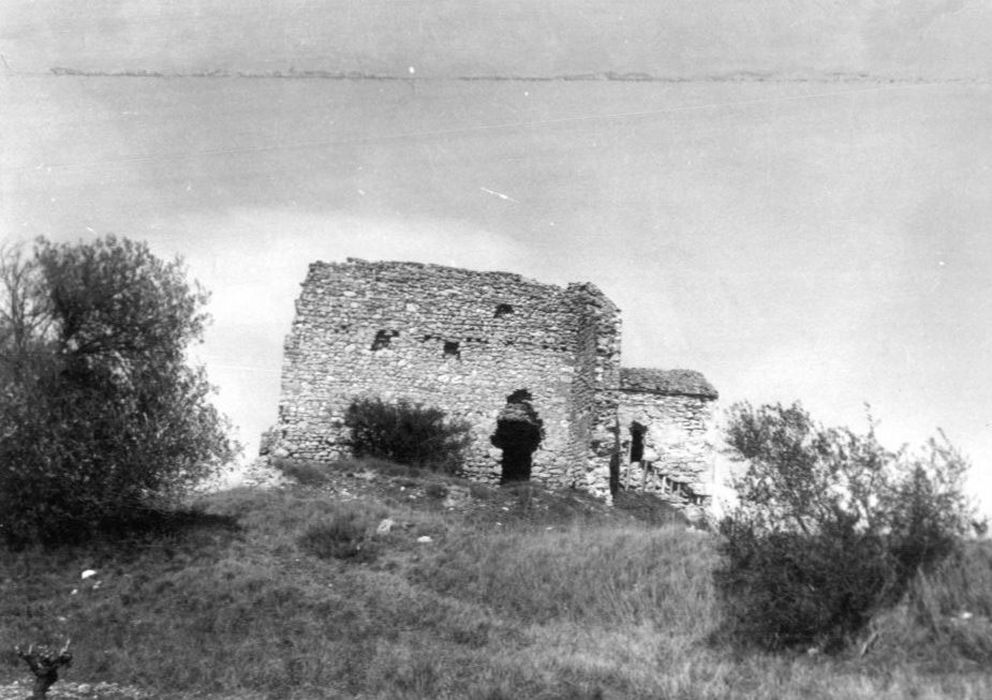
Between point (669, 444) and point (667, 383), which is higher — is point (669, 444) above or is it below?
below

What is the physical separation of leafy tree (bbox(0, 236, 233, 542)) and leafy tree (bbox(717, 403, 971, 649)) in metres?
10.7

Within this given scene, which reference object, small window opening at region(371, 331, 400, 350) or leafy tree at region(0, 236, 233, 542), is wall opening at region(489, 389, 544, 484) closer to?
small window opening at region(371, 331, 400, 350)

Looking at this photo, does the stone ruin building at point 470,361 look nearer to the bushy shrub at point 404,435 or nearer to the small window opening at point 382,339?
the small window opening at point 382,339

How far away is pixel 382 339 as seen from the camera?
75.4ft

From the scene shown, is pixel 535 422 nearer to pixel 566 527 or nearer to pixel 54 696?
pixel 566 527

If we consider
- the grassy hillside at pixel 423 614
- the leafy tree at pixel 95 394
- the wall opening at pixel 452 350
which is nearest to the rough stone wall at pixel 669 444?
the wall opening at pixel 452 350

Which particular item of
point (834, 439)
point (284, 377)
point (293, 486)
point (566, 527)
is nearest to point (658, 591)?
point (834, 439)

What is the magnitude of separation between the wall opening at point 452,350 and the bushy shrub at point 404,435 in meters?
1.88

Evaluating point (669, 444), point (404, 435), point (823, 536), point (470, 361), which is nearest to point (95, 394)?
point (404, 435)

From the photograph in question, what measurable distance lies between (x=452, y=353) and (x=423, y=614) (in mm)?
12144

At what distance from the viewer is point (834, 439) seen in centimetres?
1093

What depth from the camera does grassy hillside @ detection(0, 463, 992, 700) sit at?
8773 mm

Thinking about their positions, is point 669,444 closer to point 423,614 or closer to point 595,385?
point 595,385

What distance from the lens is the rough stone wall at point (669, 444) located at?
2516 centimetres
